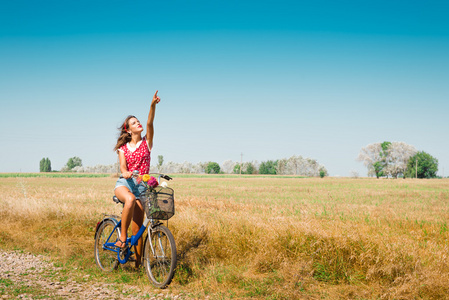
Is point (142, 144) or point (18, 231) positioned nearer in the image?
point (142, 144)

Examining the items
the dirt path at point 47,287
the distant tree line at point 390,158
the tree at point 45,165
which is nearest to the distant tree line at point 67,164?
the tree at point 45,165

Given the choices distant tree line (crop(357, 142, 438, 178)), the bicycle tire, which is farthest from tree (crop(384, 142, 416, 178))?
the bicycle tire

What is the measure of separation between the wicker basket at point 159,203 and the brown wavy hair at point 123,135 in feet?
3.77

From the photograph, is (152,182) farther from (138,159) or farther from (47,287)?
(47,287)

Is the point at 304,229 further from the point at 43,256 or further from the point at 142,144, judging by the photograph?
the point at 43,256

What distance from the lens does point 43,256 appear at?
704 centimetres

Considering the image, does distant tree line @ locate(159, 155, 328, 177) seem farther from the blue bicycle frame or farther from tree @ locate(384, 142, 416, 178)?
the blue bicycle frame

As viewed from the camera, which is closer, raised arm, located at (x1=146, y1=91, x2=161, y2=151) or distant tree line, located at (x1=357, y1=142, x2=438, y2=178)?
raised arm, located at (x1=146, y1=91, x2=161, y2=151)

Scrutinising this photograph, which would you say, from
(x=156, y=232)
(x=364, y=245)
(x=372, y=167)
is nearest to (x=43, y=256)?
(x=156, y=232)

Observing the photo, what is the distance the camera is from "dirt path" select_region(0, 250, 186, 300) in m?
4.75

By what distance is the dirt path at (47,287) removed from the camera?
475 cm

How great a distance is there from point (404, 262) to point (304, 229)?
4.97 feet

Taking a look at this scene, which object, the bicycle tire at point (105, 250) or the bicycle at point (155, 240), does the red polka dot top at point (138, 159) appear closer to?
the bicycle at point (155, 240)

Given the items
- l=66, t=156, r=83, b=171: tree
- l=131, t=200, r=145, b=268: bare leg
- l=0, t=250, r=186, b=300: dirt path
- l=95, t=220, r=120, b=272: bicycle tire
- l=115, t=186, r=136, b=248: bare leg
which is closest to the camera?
l=0, t=250, r=186, b=300: dirt path
